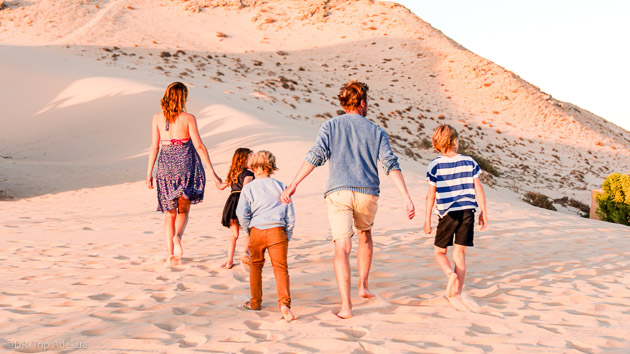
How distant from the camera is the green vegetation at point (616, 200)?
44.3 ft

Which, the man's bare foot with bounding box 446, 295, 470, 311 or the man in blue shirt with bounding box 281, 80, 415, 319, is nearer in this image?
the man in blue shirt with bounding box 281, 80, 415, 319

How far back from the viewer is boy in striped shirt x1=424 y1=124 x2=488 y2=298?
470 centimetres

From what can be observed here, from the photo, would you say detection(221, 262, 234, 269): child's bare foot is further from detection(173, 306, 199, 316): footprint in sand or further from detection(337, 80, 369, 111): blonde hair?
detection(337, 80, 369, 111): blonde hair

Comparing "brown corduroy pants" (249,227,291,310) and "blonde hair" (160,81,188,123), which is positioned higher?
"blonde hair" (160,81,188,123)

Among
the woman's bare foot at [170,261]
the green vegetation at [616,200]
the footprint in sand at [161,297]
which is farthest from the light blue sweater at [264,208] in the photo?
the green vegetation at [616,200]

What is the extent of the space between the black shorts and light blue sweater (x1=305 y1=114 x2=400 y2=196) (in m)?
0.74

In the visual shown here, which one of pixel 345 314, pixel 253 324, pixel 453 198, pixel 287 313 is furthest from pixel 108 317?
pixel 453 198

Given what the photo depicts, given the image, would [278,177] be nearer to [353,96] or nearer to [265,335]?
[353,96]

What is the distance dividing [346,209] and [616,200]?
12.0 m

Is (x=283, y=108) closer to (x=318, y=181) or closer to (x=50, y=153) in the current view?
(x=50, y=153)

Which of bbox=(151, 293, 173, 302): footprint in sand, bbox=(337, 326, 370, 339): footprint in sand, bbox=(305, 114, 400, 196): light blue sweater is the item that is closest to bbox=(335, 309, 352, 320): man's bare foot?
bbox=(337, 326, 370, 339): footprint in sand

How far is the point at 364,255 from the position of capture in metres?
4.74

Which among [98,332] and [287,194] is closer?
[98,332]

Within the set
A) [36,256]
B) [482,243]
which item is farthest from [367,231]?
[36,256]
